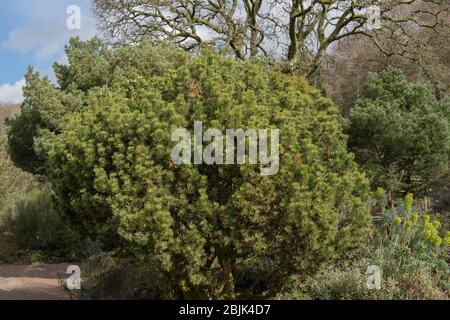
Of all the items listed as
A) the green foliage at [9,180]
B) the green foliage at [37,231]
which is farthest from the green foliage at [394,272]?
the green foliage at [9,180]

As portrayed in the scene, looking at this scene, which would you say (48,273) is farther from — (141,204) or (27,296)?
(141,204)

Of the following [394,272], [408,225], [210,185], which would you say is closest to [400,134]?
[408,225]

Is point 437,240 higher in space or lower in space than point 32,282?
higher

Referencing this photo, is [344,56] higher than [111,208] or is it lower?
higher

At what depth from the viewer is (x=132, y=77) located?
22.0 feet

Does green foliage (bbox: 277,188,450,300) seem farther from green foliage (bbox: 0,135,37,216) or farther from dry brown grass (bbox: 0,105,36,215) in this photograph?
green foliage (bbox: 0,135,37,216)

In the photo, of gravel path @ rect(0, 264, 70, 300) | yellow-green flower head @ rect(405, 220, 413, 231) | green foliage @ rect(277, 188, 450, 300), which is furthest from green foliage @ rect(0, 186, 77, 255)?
yellow-green flower head @ rect(405, 220, 413, 231)

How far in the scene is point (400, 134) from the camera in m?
8.02

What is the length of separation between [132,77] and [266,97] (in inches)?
88.4

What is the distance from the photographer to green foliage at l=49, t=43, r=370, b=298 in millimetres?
4402

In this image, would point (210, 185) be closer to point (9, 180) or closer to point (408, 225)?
point (408, 225)

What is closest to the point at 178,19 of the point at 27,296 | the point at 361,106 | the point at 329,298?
the point at 361,106

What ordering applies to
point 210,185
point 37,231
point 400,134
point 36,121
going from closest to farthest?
point 210,185 → point 400,134 → point 36,121 → point 37,231

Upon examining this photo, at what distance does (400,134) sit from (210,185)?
4401mm
